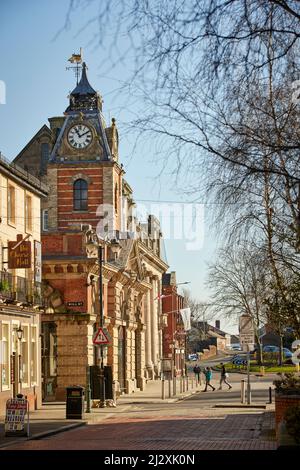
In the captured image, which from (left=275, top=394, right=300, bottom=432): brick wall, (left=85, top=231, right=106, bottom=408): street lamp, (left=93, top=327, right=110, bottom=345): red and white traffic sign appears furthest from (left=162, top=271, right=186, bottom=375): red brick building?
(left=275, top=394, right=300, bottom=432): brick wall

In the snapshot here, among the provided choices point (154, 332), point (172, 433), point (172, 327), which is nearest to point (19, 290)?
point (172, 433)

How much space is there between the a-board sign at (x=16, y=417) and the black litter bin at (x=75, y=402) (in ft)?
23.5

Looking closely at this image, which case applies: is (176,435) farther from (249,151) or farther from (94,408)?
(94,408)

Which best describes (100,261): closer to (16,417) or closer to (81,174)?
(16,417)

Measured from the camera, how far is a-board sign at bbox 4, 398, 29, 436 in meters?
24.2

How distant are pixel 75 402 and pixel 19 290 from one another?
611 cm

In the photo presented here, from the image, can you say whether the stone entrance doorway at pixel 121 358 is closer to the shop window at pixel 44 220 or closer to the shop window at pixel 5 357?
the shop window at pixel 44 220

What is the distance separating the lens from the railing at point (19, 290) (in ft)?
111

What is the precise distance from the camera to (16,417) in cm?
2420

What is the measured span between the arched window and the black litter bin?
33747 millimetres

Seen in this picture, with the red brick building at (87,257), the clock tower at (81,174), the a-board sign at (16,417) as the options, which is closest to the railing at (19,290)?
the red brick building at (87,257)

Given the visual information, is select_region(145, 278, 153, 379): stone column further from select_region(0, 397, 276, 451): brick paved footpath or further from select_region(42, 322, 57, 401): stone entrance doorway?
select_region(0, 397, 276, 451): brick paved footpath
